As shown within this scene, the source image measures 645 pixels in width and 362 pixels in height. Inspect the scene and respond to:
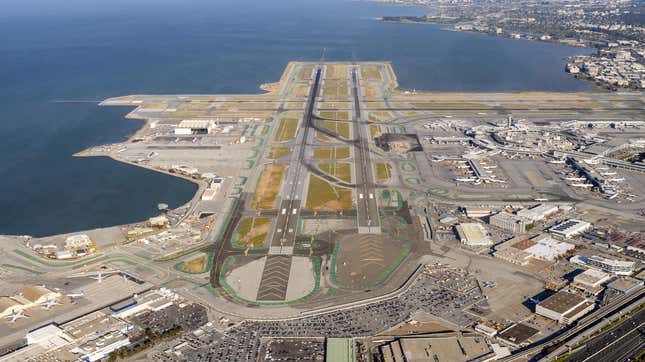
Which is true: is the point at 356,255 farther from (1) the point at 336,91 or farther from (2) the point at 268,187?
(1) the point at 336,91

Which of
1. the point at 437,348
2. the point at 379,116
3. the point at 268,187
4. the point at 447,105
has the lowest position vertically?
the point at 437,348

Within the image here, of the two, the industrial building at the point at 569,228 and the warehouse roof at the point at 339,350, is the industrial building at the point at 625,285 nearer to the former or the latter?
the industrial building at the point at 569,228

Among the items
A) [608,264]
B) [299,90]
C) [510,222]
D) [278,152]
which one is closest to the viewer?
[608,264]

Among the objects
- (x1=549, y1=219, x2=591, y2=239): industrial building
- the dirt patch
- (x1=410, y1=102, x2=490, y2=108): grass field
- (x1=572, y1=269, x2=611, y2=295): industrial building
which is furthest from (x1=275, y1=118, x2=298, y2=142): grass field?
(x1=572, y1=269, x2=611, y2=295): industrial building

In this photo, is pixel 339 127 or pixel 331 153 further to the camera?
pixel 339 127

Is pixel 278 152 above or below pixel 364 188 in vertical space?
above

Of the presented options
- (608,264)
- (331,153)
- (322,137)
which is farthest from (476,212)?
(322,137)

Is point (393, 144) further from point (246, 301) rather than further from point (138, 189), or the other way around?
point (246, 301)

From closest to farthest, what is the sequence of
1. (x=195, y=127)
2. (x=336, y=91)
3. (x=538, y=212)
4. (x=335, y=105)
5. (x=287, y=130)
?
(x=538, y=212), (x=195, y=127), (x=287, y=130), (x=335, y=105), (x=336, y=91)
